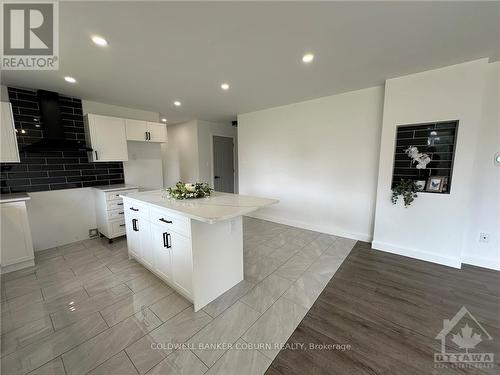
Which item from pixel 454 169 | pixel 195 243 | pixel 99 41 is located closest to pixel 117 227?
pixel 195 243

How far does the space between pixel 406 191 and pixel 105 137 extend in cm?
479

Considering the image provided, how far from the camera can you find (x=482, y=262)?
249 centimetres

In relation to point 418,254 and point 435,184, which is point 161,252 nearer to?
point 418,254

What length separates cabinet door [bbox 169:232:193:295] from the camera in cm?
178

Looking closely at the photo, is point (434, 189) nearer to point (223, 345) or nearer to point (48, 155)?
point (223, 345)

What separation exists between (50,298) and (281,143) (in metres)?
3.98

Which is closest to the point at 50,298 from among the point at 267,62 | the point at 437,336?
the point at 267,62

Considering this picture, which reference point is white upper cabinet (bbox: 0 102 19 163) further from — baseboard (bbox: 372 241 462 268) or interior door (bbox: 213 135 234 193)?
baseboard (bbox: 372 241 462 268)

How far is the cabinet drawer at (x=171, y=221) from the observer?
5.68 feet

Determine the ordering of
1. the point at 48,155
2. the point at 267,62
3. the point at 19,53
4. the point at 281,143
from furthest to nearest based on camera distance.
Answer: the point at 281,143, the point at 48,155, the point at 267,62, the point at 19,53

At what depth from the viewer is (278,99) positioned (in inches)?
139

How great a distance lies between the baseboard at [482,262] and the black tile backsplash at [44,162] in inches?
230

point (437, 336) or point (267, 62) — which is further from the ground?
point (267, 62)

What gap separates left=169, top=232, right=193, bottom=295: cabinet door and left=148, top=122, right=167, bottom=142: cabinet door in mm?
2843
